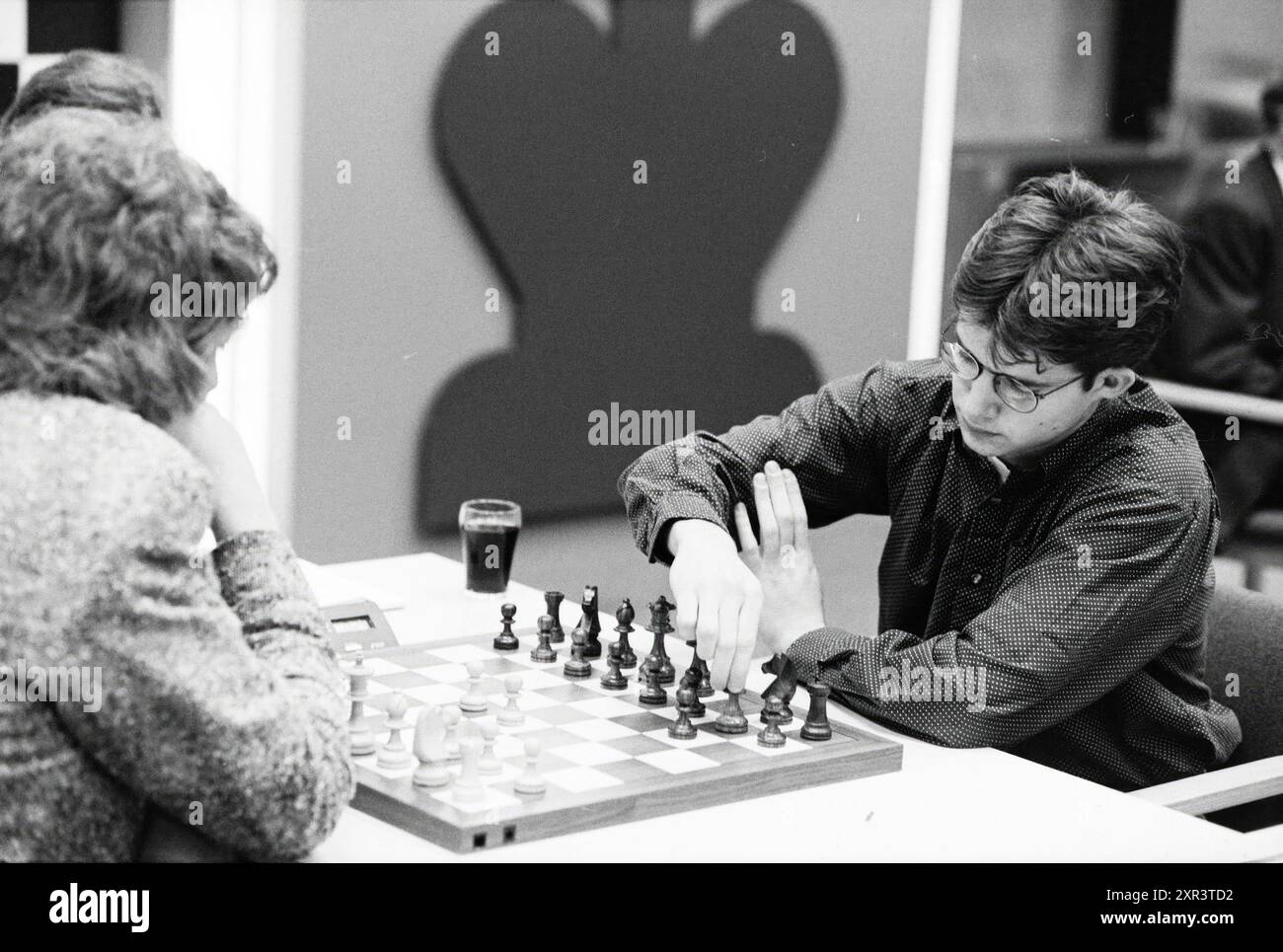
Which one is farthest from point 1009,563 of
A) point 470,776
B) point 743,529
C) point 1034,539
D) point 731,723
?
point 470,776

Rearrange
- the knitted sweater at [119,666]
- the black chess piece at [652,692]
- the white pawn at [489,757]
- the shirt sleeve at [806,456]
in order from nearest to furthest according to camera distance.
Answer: the knitted sweater at [119,666] < the white pawn at [489,757] < the black chess piece at [652,692] < the shirt sleeve at [806,456]

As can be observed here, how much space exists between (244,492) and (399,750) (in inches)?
12.7

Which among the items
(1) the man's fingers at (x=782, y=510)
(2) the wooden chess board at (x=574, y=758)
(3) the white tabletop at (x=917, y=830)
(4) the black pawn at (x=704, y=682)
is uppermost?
(1) the man's fingers at (x=782, y=510)

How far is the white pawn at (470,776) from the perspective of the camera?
4.71 ft

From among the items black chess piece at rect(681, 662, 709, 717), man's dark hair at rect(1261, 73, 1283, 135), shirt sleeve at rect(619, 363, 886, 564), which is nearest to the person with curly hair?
black chess piece at rect(681, 662, 709, 717)

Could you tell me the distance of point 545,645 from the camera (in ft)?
6.49

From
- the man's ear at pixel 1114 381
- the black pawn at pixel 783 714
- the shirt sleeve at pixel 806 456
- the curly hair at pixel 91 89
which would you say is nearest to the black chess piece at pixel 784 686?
the black pawn at pixel 783 714

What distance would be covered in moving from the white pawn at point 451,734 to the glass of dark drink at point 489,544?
790 mm

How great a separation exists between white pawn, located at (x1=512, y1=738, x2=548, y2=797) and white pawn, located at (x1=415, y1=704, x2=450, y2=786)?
75 millimetres

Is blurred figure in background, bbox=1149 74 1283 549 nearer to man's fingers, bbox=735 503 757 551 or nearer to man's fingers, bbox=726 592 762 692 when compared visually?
man's fingers, bbox=735 503 757 551

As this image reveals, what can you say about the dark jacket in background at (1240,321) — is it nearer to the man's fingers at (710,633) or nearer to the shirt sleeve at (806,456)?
the shirt sleeve at (806,456)

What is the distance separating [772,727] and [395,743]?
Answer: 0.42 m

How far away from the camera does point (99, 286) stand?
1.19 metres
